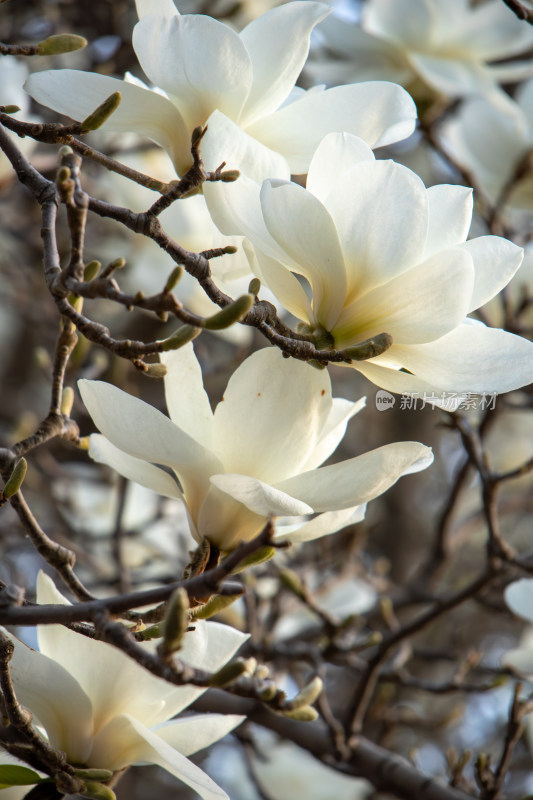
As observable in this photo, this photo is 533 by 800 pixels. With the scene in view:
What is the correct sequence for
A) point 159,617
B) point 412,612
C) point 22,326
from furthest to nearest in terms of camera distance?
point 22,326
point 412,612
point 159,617

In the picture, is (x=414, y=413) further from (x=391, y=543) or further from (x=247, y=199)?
(x=247, y=199)

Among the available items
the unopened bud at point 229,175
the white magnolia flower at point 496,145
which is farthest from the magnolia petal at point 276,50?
the white magnolia flower at point 496,145

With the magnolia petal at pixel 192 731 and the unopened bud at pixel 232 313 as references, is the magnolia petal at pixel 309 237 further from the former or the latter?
the magnolia petal at pixel 192 731

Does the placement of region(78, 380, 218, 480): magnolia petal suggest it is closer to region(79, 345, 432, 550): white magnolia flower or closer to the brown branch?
region(79, 345, 432, 550): white magnolia flower

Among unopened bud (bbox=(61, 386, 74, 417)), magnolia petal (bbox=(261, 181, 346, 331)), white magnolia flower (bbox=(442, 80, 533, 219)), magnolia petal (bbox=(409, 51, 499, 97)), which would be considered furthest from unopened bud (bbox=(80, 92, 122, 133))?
white magnolia flower (bbox=(442, 80, 533, 219))

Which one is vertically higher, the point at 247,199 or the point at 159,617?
the point at 247,199

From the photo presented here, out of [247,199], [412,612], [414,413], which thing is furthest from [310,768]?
[247,199]
